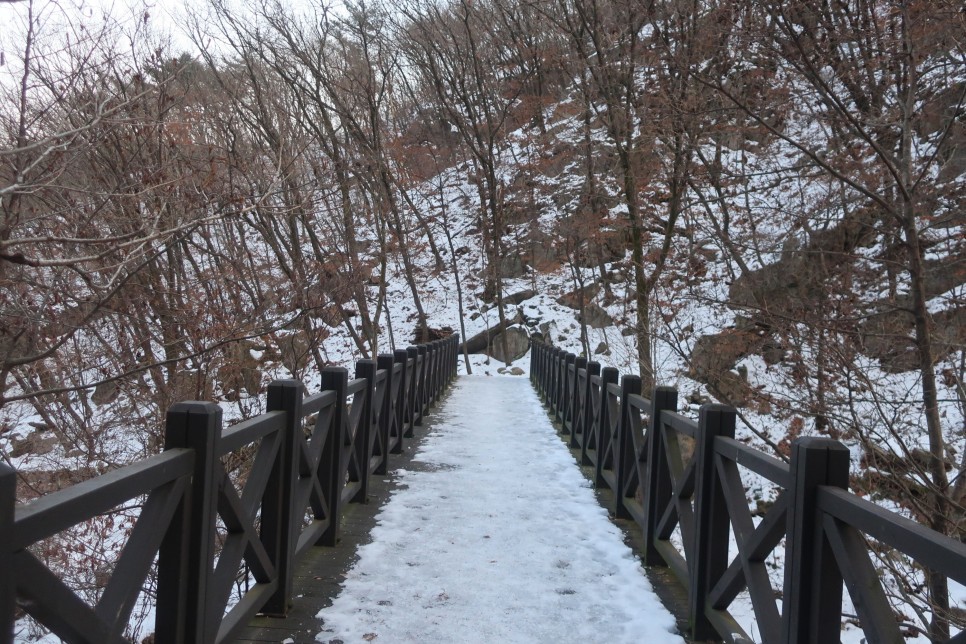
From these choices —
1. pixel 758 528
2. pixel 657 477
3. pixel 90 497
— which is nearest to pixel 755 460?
pixel 758 528

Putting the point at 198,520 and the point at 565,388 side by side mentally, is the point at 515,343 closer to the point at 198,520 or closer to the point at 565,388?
the point at 565,388

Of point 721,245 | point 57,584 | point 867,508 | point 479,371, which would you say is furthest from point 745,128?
point 479,371

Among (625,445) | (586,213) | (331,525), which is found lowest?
(331,525)

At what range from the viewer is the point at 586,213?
1966cm

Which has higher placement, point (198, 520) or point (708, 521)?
point (198, 520)

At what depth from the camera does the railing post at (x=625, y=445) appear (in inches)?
216

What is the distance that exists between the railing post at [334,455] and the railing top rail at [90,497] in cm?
210

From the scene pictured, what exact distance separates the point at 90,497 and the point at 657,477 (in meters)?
3.46

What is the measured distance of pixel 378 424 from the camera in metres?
6.52

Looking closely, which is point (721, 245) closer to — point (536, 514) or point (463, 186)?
point (536, 514)

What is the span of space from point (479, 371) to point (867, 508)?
24.3 metres

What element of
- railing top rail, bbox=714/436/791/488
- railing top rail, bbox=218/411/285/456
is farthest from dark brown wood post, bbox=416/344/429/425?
railing top rail, bbox=714/436/791/488

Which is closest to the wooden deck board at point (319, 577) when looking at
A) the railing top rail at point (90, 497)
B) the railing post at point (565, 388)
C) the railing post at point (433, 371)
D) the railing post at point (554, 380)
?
the railing top rail at point (90, 497)

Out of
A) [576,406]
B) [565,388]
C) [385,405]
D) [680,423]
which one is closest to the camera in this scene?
[680,423]
